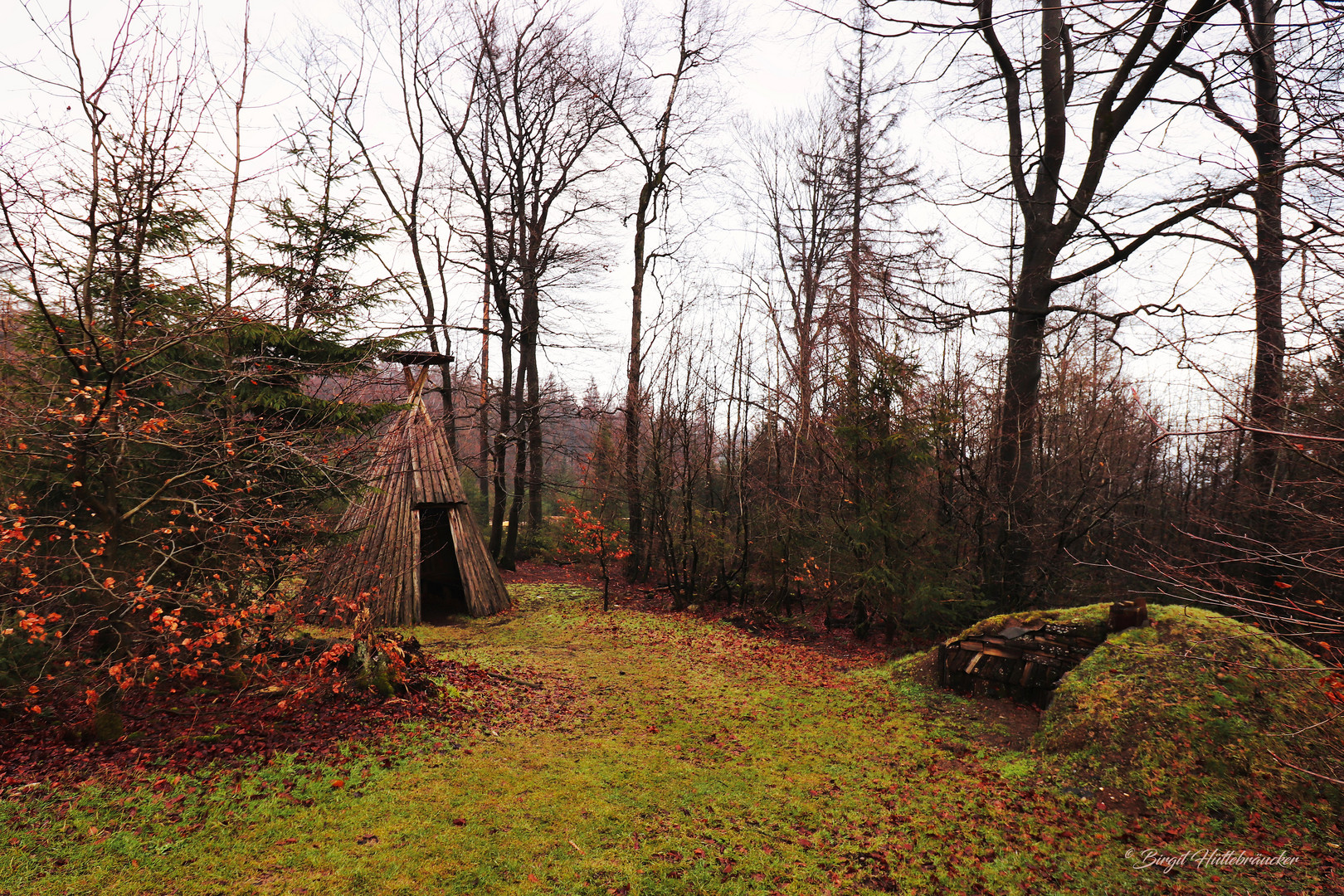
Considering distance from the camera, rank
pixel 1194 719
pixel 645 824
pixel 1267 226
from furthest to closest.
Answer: pixel 1194 719, pixel 645 824, pixel 1267 226

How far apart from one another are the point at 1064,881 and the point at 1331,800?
6.44ft

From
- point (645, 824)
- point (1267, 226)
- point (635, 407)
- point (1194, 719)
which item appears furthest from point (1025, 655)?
point (635, 407)

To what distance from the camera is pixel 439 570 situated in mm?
10586

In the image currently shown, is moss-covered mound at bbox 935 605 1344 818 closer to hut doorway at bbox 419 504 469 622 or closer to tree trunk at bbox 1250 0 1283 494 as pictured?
tree trunk at bbox 1250 0 1283 494

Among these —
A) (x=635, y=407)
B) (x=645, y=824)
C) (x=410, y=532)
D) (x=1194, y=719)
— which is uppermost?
(x=635, y=407)

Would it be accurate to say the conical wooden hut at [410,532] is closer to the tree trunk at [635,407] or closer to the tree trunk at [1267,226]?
the tree trunk at [635,407]

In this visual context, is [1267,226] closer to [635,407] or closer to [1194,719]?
[1194,719]

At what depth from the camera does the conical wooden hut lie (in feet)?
26.3

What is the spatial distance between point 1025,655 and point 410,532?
7.68m

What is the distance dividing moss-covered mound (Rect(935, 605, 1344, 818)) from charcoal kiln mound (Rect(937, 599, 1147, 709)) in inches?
10.0

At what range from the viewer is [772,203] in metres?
15.8

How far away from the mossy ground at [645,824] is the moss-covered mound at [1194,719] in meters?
0.19

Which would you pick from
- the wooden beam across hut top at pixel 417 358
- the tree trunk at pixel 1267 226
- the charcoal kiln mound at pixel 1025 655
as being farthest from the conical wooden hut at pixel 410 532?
the tree trunk at pixel 1267 226

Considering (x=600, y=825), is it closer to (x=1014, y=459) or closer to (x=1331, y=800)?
(x=1331, y=800)
